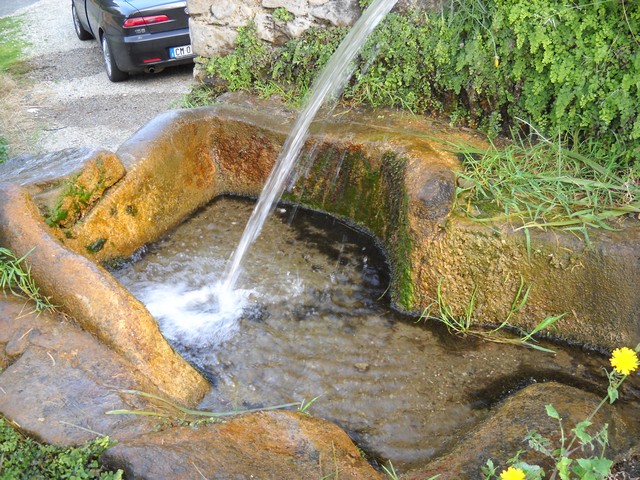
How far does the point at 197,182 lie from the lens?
466 cm

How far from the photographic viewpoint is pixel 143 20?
21.9 ft

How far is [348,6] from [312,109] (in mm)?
858

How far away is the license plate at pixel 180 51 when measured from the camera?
6.84m

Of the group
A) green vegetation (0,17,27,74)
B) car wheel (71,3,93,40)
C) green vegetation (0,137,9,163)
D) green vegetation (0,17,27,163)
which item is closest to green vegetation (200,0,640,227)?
green vegetation (0,137,9,163)

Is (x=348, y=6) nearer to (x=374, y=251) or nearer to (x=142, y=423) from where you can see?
(x=374, y=251)

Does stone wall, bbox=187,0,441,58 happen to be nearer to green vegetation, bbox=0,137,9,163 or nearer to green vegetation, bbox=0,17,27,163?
green vegetation, bbox=0,137,9,163

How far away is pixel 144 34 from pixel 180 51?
41 cm

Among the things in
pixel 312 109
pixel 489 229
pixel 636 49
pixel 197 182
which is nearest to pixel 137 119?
pixel 197 182

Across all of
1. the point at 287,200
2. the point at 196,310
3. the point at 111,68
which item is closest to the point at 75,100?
the point at 111,68

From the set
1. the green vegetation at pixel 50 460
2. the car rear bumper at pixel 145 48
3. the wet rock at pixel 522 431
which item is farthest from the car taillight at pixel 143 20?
the wet rock at pixel 522 431

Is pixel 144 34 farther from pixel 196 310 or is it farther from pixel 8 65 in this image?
pixel 196 310

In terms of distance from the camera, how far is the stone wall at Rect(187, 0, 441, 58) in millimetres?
4699

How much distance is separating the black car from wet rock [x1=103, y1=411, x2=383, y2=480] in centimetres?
532

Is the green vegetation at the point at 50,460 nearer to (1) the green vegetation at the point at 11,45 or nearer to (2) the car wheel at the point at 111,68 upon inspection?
(2) the car wheel at the point at 111,68
